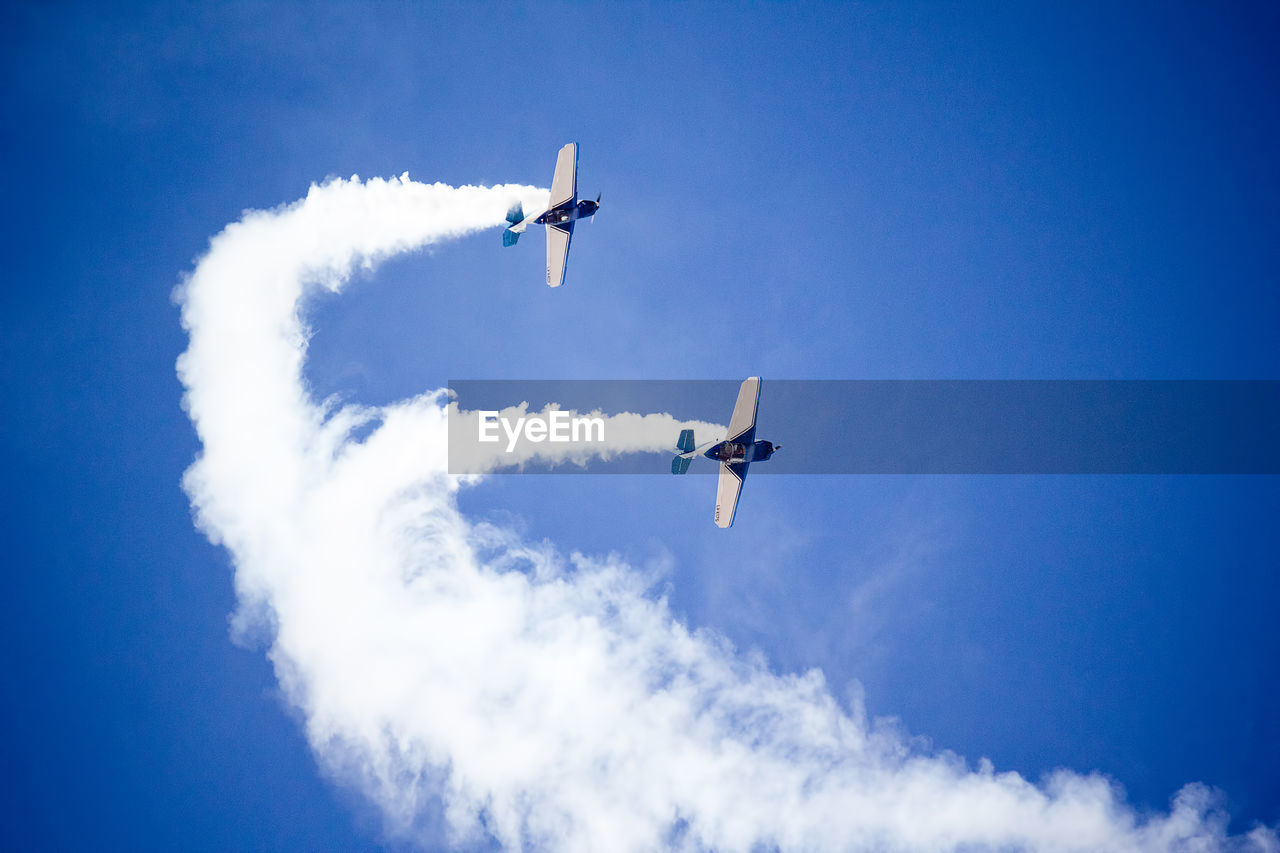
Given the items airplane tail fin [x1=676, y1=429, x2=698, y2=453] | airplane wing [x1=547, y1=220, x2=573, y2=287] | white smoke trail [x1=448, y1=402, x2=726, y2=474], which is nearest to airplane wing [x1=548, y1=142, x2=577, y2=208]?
airplane wing [x1=547, y1=220, x2=573, y2=287]

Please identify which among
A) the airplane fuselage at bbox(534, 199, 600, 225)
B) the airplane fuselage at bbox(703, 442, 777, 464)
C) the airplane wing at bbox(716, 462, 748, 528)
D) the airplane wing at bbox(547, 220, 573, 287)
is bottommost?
the airplane wing at bbox(716, 462, 748, 528)

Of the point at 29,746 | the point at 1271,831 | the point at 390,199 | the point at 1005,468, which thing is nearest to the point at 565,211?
Answer: the point at 390,199

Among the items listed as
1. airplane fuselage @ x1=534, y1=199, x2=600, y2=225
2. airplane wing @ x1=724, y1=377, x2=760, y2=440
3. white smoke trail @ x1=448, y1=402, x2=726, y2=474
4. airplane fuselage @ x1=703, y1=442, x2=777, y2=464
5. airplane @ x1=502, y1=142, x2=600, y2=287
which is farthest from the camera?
white smoke trail @ x1=448, y1=402, x2=726, y2=474

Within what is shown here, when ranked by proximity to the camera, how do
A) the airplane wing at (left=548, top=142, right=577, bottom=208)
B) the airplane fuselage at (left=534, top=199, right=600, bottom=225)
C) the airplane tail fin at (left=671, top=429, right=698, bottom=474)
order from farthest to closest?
the airplane fuselage at (left=534, top=199, right=600, bottom=225) < the airplane wing at (left=548, top=142, right=577, bottom=208) < the airplane tail fin at (left=671, top=429, right=698, bottom=474)

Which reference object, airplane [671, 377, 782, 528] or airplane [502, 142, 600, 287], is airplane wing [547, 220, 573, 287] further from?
airplane [671, 377, 782, 528]

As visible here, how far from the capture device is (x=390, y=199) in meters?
48.1

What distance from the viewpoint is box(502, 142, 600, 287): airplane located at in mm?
42531

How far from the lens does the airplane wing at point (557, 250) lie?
146ft

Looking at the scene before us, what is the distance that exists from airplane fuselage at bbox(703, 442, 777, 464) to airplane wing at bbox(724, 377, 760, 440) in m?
0.84

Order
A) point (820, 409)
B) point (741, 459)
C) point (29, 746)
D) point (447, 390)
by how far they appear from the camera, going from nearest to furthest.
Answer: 1. point (741, 459)
2. point (447, 390)
3. point (820, 409)
4. point (29, 746)

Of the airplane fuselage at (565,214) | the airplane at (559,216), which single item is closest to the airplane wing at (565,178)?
the airplane at (559,216)

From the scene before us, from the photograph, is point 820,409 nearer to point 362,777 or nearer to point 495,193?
point 495,193

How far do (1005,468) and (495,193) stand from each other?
5470 centimetres

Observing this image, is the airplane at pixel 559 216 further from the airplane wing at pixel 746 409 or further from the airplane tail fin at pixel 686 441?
the airplane wing at pixel 746 409
